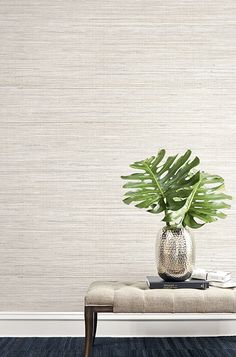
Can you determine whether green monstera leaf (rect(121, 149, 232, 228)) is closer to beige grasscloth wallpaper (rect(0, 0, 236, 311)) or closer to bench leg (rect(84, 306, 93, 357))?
beige grasscloth wallpaper (rect(0, 0, 236, 311))

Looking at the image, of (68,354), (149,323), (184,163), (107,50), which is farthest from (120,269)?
(107,50)

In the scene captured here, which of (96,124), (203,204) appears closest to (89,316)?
(203,204)

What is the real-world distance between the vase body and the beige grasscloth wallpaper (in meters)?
0.52

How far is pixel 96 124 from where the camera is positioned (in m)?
3.71

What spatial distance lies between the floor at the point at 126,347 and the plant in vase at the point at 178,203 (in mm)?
533

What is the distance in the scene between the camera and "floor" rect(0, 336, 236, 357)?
3.30 meters

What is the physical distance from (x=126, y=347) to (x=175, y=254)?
0.74 metres

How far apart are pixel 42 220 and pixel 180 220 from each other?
98cm

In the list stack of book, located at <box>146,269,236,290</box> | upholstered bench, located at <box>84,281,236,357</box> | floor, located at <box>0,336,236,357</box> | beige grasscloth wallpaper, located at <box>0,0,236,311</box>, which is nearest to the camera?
upholstered bench, located at <box>84,281,236,357</box>

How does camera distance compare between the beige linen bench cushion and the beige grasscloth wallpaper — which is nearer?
the beige linen bench cushion

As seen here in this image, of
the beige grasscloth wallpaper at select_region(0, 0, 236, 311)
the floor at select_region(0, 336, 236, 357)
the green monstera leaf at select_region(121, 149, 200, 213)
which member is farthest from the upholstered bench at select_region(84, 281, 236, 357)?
the beige grasscloth wallpaper at select_region(0, 0, 236, 311)

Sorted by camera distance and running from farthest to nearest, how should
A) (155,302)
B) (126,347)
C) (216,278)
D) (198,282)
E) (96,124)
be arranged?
1. (96,124)
2. (126,347)
3. (216,278)
4. (198,282)
5. (155,302)

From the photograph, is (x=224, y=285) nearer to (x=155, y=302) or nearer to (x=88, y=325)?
(x=155, y=302)

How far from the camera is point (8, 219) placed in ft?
12.1
